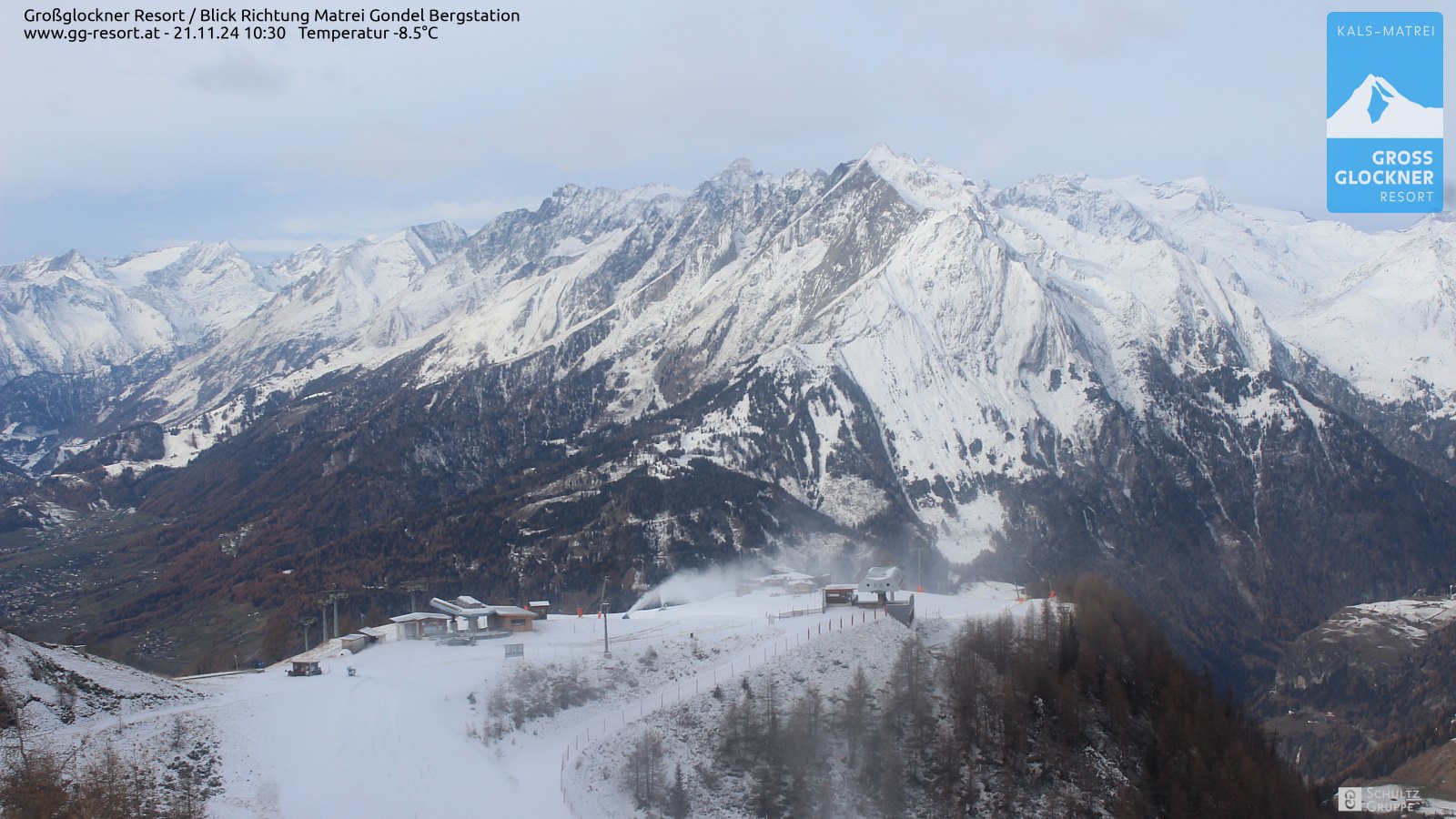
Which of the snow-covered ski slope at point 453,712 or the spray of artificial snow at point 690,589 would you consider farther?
the spray of artificial snow at point 690,589

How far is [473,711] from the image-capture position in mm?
91750

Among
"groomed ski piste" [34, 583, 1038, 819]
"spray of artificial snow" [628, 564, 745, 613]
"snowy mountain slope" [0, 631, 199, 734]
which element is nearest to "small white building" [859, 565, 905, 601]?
"groomed ski piste" [34, 583, 1038, 819]

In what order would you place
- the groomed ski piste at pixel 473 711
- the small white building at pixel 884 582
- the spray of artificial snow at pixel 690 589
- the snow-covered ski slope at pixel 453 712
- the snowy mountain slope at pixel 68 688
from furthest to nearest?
the spray of artificial snow at pixel 690 589
the small white building at pixel 884 582
the snowy mountain slope at pixel 68 688
the groomed ski piste at pixel 473 711
the snow-covered ski slope at pixel 453 712

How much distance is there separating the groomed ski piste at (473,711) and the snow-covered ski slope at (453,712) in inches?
5.8

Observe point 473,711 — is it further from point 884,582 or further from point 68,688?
point 884,582

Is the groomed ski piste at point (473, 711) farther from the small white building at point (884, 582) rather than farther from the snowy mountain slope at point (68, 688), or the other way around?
the small white building at point (884, 582)

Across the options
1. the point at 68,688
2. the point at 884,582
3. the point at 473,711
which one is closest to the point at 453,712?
the point at 473,711

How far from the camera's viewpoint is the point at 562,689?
97.1 metres

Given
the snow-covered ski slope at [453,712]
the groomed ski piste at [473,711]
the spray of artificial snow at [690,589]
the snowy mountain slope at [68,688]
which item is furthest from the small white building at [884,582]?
the snowy mountain slope at [68,688]

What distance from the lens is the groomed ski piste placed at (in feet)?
256

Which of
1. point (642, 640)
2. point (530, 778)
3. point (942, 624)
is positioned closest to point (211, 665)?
point (642, 640)

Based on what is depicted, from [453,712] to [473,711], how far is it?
1.55 m

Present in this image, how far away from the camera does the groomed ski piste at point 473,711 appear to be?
78000mm

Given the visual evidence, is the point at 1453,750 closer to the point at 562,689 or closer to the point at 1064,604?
the point at 1064,604
